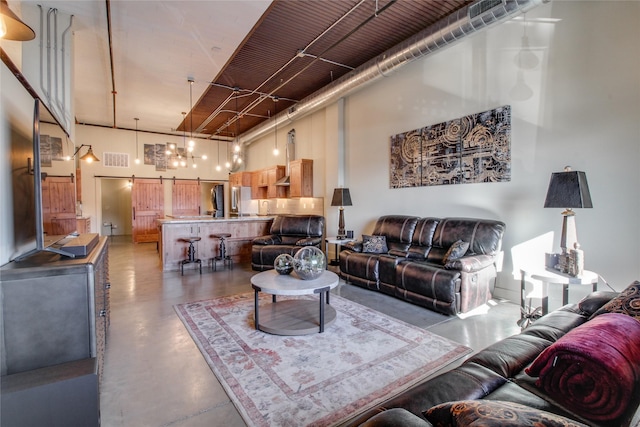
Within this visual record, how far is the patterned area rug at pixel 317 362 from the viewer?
6.38ft

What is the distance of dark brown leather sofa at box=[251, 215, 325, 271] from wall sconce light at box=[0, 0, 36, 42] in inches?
177

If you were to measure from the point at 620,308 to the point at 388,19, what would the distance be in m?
3.89

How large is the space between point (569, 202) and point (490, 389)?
7.28 feet

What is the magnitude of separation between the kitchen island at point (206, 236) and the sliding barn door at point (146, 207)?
4359mm

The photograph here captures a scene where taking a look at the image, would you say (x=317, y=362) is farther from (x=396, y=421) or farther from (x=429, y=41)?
(x=429, y=41)

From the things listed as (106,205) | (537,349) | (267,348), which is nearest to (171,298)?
(267,348)

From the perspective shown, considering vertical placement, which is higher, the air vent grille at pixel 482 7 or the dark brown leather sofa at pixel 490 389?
the air vent grille at pixel 482 7

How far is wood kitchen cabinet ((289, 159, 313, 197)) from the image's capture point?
731 cm

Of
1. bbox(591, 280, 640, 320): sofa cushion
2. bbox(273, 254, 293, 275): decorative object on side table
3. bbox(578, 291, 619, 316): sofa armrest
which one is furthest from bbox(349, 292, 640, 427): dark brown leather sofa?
bbox(273, 254, 293, 275): decorative object on side table

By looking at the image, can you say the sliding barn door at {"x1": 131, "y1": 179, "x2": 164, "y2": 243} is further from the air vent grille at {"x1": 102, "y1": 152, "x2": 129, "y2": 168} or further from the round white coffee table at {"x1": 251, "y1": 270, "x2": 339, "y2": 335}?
Result: the round white coffee table at {"x1": 251, "y1": 270, "x2": 339, "y2": 335}

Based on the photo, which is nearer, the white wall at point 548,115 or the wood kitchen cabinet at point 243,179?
the white wall at point 548,115

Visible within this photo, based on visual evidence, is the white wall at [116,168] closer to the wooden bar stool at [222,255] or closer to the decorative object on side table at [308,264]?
the wooden bar stool at [222,255]

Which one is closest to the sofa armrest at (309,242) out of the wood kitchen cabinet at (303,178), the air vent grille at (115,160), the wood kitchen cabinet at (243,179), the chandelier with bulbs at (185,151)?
the wood kitchen cabinet at (303,178)

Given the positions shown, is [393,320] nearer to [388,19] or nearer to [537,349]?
[537,349]
